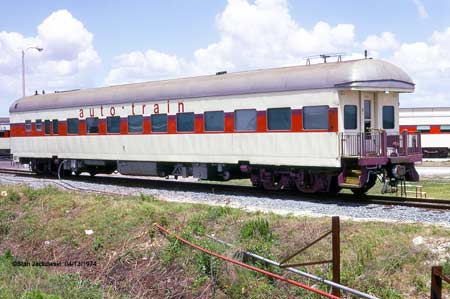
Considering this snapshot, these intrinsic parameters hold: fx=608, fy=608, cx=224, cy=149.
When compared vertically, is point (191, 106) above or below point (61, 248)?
above

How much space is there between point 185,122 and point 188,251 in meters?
8.59

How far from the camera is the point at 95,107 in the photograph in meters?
23.9

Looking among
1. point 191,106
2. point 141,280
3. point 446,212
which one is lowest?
point 141,280

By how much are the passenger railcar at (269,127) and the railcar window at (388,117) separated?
3cm

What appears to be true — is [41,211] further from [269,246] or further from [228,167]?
[269,246]

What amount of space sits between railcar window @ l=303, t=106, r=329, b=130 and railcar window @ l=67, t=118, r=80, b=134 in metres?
11.3

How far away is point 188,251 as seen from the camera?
40.0 ft

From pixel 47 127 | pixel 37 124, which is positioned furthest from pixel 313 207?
pixel 37 124

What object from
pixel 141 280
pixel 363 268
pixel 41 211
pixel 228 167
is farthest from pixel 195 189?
pixel 363 268

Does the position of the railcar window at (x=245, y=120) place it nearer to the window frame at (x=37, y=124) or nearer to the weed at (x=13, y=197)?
the weed at (x=13, y=197)

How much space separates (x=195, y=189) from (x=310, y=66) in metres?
5.80

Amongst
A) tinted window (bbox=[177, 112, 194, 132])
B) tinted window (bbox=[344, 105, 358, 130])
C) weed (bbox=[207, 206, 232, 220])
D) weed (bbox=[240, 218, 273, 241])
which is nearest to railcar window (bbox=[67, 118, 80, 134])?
tinted window (bbox=[177, 112, 194, 132])

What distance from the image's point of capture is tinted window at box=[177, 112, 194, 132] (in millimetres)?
20016

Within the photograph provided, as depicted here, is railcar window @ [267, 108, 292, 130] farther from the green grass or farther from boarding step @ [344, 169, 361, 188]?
the green grass
